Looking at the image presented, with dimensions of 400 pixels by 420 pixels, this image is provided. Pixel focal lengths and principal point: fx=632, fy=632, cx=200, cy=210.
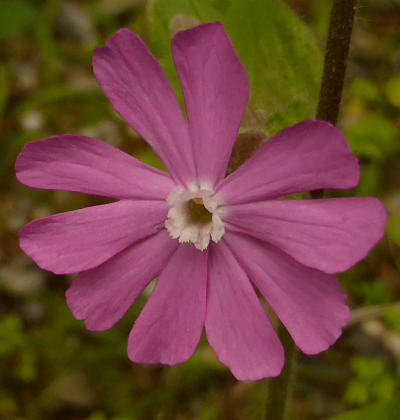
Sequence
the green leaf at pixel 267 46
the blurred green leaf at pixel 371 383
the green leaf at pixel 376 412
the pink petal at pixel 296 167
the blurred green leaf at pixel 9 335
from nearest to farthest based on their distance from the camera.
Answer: the pink petal at pixel 296 167 → the green leaf at pixel 267 46 → the green leaf at pixel 376 412 → the blurred green leaf at pixel 371 383 → the blurred green leaf at pixel 9 335

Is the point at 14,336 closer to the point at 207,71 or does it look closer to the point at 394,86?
the point at 207,71

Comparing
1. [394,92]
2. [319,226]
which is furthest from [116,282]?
[394,92]

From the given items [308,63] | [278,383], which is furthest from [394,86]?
[278,383]

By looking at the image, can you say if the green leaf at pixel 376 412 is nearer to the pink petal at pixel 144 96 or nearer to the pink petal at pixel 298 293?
the pink petal at pixel 298 293

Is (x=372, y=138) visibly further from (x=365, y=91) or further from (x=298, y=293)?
(x=298, y=293)

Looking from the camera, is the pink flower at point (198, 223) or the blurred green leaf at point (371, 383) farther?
the blurred green leaf at point (371, 383)

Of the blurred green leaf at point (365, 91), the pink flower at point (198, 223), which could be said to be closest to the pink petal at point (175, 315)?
the pink flower at point (198, 223)
